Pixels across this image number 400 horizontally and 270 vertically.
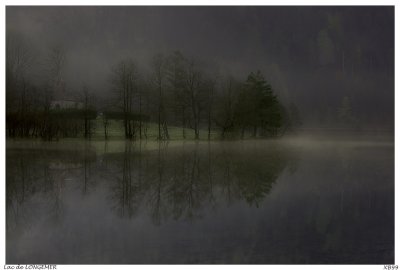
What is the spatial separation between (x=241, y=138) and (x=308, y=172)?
29556mm

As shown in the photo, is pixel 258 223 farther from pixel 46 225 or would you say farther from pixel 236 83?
pixel 236 83

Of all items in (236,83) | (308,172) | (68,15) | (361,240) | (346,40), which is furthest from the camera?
(346,40)

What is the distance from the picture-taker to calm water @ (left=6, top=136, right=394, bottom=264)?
8.15 meters

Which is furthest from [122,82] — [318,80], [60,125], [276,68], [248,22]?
[318,80]

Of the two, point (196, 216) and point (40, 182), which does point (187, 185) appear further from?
point (40, 182)

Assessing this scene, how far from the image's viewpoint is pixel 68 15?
6956cm

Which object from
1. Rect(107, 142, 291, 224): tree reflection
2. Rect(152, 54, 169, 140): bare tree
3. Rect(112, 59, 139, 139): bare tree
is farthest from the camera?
Rect(152, 54, 169, 140): bare tree

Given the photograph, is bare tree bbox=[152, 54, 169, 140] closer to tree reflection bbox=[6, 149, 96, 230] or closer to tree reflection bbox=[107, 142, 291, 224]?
tree reflection bbox=[6, 149, 96, 230]

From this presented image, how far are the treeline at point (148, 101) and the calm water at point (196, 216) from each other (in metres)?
26.2

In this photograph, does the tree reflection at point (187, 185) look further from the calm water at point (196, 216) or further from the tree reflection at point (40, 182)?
the tree reflection at point (40, 182)

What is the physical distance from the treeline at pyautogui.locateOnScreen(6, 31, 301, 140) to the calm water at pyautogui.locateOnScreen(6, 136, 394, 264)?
26.2m

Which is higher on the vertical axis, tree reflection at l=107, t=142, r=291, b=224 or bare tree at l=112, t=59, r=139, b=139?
bare tree at l=112, t=59, r=139, b=139

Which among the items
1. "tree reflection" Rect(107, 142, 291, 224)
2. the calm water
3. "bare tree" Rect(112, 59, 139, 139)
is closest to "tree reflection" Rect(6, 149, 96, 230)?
the calm water

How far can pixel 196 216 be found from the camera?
1063 cm
